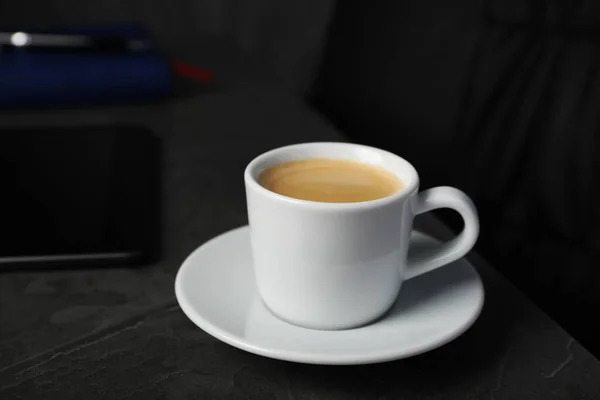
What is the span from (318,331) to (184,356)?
0.08m

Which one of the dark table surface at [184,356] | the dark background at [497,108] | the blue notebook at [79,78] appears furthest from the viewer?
the blue notebook at [79,78]

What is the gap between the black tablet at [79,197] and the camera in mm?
531

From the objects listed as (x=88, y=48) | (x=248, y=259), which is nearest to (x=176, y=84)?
(x=88, y=48)

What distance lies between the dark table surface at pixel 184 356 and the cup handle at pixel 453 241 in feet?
0.16

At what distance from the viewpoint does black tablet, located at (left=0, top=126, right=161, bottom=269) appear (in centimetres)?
53

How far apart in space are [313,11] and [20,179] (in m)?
1.26

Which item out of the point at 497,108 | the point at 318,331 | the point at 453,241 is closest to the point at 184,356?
the point at 318,331

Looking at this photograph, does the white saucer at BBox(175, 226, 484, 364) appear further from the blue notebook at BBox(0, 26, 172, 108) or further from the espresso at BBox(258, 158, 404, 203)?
the blue notebook at BBox(0, 26, 172, 108)

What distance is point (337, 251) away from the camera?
412mm

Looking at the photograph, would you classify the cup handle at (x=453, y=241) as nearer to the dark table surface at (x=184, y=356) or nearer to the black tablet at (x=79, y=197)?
the dark table surface at (x=184, y=356)

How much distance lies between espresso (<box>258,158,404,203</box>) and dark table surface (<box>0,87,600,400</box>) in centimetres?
10

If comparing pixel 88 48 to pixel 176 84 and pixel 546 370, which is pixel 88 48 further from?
pixel 546 370

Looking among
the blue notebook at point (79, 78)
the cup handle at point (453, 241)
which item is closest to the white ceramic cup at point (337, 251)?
the cup handle at point (453, 241)

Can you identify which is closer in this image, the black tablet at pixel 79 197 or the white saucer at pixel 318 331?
the white saucer at pixel 318 331
